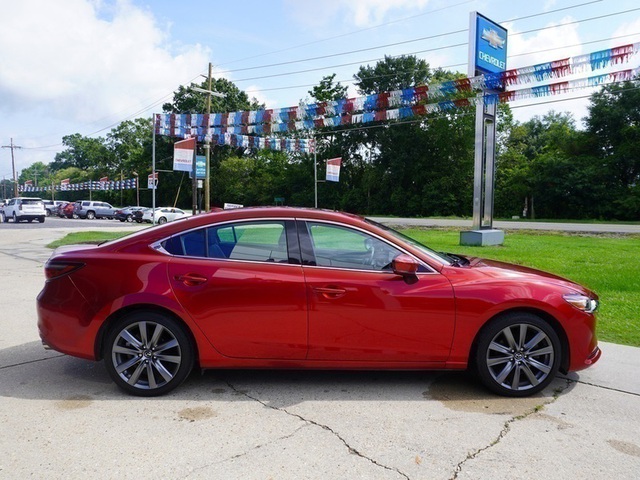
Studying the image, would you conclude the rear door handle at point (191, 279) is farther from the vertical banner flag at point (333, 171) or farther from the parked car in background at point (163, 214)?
the parked car in background at point (163, 214)

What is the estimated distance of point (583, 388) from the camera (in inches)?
160

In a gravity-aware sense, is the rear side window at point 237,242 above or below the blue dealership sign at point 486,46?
below

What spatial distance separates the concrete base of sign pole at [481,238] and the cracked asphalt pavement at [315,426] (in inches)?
425

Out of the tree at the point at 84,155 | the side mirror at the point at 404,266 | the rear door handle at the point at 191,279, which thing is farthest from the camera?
the tree at the point at 84,155

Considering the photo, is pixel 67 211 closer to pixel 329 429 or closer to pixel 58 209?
pixel 58 209

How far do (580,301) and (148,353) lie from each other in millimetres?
3449

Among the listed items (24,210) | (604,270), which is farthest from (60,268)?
(24,210)

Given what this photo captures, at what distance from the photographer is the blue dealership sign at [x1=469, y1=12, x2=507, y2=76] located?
15.1 metres

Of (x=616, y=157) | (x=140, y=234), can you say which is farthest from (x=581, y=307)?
(x=616, y=157)

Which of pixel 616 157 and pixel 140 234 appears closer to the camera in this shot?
pixel 140 234

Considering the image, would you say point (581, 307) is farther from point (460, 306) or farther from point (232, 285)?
point (232, 285)

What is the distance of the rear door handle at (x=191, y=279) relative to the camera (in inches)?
146

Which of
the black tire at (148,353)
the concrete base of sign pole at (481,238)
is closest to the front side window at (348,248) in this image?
the black tire at (148,353)

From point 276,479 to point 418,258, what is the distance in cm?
196
